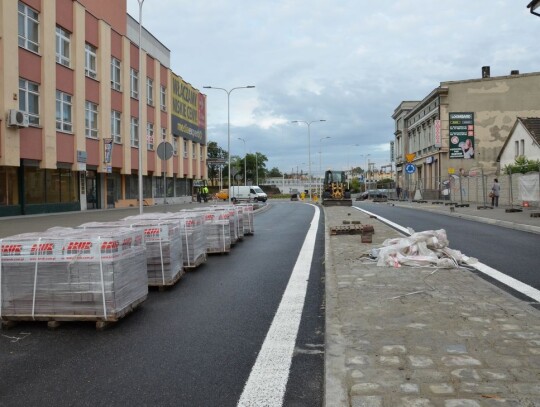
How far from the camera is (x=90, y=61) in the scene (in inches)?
1168

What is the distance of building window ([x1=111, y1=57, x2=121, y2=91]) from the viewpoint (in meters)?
32.7

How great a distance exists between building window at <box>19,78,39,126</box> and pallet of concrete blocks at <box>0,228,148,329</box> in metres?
19.9

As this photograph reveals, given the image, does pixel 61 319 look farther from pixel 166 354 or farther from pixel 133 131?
pixel 133 131

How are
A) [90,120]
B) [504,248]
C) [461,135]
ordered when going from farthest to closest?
[461,135]
[90,120]
[504,248]

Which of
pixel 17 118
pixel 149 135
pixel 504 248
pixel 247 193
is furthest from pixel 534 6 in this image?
pixel 247 193

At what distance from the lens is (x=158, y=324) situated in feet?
17.9

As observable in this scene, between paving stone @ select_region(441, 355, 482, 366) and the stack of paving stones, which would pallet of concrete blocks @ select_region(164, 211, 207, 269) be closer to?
the stack of paving stones

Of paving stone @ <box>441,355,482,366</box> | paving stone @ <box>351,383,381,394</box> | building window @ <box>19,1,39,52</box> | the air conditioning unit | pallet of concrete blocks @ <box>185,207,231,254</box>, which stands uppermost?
building window @ <box>19,1,39,52</box>

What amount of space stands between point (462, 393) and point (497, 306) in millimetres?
2539

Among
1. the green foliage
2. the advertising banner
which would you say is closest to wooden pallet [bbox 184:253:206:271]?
the green foliage

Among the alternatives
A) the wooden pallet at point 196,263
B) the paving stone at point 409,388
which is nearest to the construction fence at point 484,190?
the wooden pallet at point 196,263

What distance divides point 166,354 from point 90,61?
94.6 ft

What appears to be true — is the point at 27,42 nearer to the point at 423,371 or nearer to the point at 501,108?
the point at 423,371

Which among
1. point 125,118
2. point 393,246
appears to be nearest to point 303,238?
point 393,246
